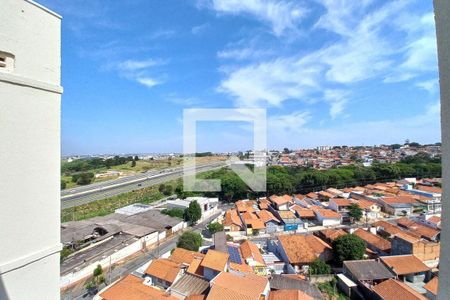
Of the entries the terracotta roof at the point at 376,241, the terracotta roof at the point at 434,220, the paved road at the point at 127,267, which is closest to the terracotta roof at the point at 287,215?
the terracotta roof at the point at 376,241

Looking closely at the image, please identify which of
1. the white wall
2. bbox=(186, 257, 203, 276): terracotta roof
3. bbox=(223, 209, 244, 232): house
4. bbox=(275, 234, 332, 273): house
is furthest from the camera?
bbox=(223, 209, 244, 232): house

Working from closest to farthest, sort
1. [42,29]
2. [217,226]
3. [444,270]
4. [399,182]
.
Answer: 1. [444,270]
2. [42,29]
3. [217,226]
4. [399,182]

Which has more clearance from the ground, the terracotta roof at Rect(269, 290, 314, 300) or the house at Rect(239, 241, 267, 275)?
the terracotta roof at Rect(269, 290, 314, 300)

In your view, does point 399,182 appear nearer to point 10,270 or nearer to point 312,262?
point 312,262

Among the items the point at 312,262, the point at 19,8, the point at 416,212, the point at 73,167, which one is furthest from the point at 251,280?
the point at 73,167

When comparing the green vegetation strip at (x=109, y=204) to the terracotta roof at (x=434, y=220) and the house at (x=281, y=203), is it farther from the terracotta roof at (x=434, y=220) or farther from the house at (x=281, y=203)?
the terracotta roof at (x=434, y=220)

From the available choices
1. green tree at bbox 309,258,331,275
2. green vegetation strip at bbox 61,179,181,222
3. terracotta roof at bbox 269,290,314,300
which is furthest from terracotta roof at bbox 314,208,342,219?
green vegetation strip at bbox 61,179,181,222

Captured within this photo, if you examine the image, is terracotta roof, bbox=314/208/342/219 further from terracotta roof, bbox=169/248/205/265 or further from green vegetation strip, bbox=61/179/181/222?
green vegetation strip, bbox=61/179/181/222
